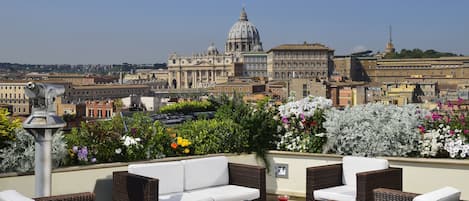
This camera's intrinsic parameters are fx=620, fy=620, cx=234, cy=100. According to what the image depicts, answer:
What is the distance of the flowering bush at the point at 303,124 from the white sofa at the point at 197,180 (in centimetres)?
74

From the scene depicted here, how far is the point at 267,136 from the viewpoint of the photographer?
4086 mm

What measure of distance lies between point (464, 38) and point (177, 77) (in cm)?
5581

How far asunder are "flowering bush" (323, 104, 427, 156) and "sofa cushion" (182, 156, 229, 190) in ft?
2.60

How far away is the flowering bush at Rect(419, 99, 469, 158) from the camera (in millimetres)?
3422

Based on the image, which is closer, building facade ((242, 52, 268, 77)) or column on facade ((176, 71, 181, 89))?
building facade ((242, 52, 268, 77))

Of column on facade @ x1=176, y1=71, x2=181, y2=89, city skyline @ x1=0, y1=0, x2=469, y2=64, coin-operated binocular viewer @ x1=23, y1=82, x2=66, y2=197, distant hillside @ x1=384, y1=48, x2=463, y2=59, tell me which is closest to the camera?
coin-operated binocular viewer @ x1=23, y1=82, x2=66, y2=197

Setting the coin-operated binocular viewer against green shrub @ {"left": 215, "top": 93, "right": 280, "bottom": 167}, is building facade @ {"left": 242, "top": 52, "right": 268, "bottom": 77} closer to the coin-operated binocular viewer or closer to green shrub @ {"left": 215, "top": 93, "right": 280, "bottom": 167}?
green shrub @ {"left": 215, "top": 93, "right": 280, "bottom": 167}

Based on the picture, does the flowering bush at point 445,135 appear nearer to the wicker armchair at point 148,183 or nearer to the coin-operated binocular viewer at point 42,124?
the wicker armchair at point 148,183

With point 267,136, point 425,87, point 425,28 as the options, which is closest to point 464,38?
point 425,87

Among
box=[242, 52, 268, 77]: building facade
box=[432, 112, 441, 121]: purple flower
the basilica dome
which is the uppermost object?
the basilica dome

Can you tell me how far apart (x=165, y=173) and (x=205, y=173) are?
0.26m

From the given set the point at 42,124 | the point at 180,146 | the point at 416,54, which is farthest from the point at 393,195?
the point at 416,54

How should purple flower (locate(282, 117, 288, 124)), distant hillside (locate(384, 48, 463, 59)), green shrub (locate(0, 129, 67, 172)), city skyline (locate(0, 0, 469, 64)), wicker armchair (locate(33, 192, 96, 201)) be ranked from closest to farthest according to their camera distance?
wicker armchair (locate(33, 192, 96, 201)) < green shrub (locate(0, 129, 67, 172)) < purple flower (locate(282, 117, 288, 124)) < city skyline (locate(0, 0, 469, 64)) < distant hillside (locate(384, 48, 463, 59))

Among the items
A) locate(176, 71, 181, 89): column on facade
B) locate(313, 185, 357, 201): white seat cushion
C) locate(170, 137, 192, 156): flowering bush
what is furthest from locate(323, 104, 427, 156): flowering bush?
locate(176, 71, 181, 89): column on facade
